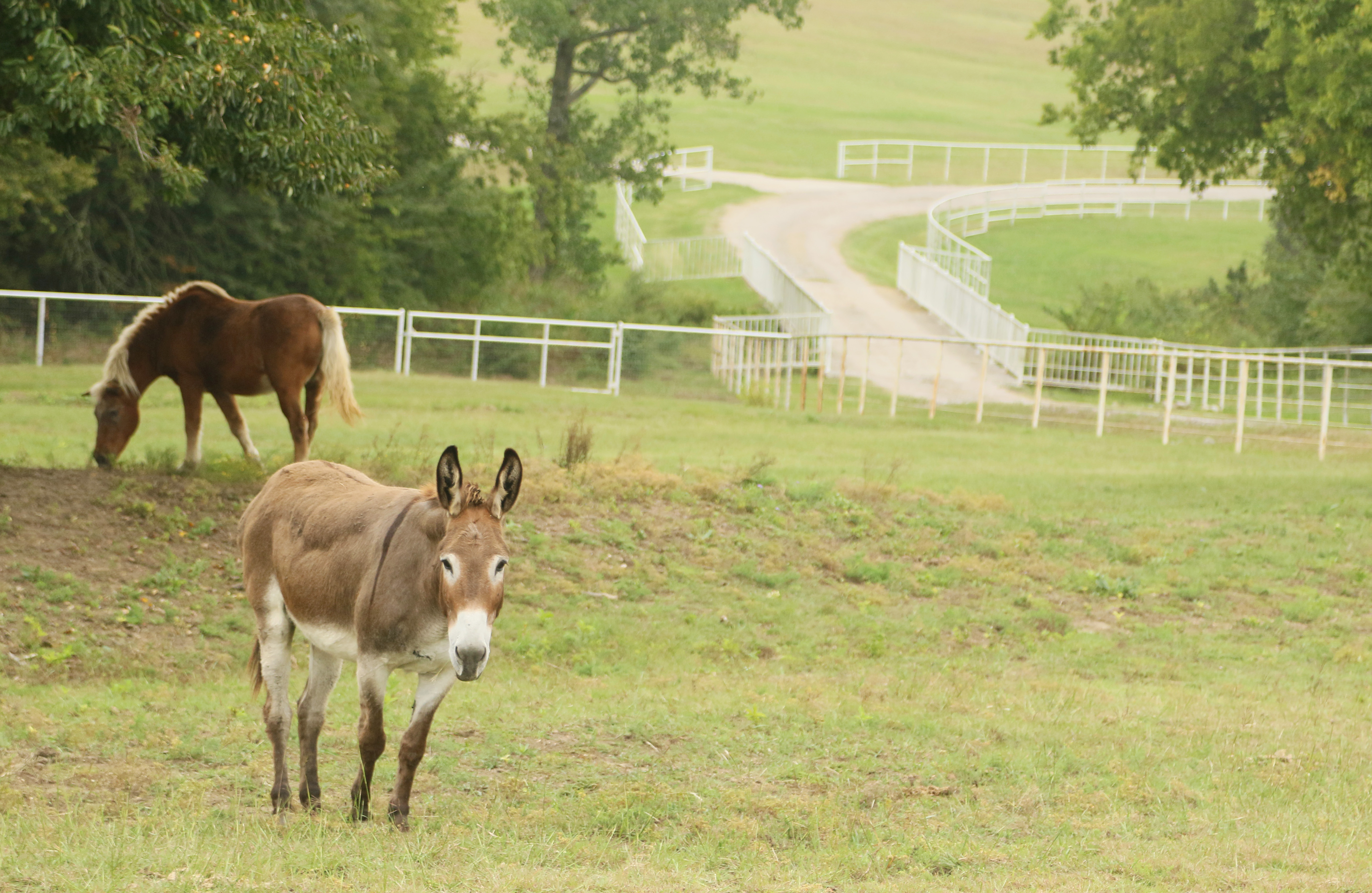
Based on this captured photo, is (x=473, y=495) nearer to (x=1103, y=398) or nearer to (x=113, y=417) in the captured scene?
(x=113, y=417)

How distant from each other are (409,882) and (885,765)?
11.7ft

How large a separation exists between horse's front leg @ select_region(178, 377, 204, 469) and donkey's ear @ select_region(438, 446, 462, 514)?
873 cm

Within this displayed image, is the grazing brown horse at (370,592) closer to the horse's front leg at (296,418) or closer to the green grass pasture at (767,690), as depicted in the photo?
the green grass pasture at (767,690)

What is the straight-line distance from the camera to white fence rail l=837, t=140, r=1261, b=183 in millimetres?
70188

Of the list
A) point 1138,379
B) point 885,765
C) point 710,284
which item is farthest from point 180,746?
point 710,284

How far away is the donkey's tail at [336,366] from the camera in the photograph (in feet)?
44.2

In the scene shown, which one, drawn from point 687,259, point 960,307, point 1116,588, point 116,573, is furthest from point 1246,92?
point 687,259

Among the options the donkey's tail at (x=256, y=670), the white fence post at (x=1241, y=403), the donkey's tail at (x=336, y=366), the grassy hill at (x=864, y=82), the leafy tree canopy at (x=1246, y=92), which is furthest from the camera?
the grassy hill at (x=864, y=82)

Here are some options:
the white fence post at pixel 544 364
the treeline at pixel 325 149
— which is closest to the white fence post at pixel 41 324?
the treeline at pixel 325 149

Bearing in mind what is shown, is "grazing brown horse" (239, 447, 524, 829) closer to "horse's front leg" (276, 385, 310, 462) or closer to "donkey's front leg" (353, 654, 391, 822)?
"donkey's front leg" (353, 654, 391, 822)

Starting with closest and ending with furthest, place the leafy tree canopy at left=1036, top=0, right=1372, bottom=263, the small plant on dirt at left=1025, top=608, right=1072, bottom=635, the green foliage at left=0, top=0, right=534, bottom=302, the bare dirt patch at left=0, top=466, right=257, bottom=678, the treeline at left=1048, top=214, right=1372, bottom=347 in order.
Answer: the bare dirt patch at left=0, top=466, right=257, bottom=678 < the small plant on dirt at left=1025, top=608, right=1072, bottom=635 < the leafy tree canopy at left=1036, top=0, right=1372, bottom=263 < the green foliage at left=0, top=0, right=534, bottom=302 < the treeline at left=1048, top=214, right=1372, bottom=347

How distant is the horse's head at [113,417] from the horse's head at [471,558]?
915 cm

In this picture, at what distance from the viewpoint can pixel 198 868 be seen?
5.12 m

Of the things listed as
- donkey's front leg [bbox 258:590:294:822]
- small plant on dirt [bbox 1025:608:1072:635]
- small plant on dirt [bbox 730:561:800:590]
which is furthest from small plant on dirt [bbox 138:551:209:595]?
small plant on dirt [bbox 1025:608:1072:635]
